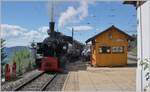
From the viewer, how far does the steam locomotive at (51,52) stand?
29484 millimetres

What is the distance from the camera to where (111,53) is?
34.7m

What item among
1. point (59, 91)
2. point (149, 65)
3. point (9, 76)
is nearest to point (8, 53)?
point (9, 76)

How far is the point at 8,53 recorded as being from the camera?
28.0m

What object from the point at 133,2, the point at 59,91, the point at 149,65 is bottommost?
the point at 59,91

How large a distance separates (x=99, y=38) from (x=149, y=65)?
2420 centimetres

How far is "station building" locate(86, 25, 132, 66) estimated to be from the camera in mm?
34472

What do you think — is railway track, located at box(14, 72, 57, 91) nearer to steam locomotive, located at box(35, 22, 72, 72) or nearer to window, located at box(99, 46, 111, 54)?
steam locomotive, located at box(35, 22, 72, 72)

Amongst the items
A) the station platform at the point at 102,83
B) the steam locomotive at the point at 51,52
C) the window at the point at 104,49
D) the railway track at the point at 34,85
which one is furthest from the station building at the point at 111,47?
the railway track at the point at 34,85

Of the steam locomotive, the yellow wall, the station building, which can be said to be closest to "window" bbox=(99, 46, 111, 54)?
the station building

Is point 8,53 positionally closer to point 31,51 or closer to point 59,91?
point 31,51

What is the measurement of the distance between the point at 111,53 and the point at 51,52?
21.5 ft

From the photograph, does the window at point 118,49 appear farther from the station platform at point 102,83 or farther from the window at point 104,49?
the station platform at point 102,83

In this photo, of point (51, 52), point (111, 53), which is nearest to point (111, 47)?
point (111, 53)

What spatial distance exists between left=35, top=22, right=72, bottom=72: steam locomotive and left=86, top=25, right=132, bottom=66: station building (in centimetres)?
380
